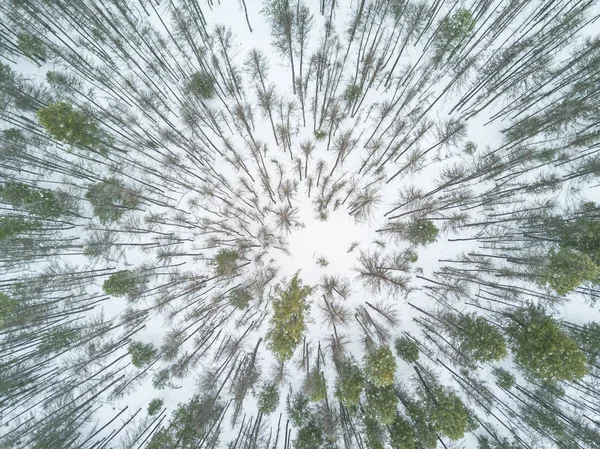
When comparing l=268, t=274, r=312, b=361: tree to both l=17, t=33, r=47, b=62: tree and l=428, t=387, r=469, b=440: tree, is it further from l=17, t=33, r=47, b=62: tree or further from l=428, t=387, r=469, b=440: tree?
l=17, t=33, r=47, b=62: tree

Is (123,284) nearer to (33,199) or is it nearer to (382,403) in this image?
(33,199)

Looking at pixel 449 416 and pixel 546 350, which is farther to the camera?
pixel 449 416

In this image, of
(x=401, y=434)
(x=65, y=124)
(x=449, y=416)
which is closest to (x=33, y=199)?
(x=65, y=124)

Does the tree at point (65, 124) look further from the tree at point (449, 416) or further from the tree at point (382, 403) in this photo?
the tree at point (449, 416)

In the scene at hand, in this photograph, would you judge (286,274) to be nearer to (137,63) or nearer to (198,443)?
(198,443)

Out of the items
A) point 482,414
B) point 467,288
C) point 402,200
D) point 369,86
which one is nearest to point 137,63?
point 369,86
